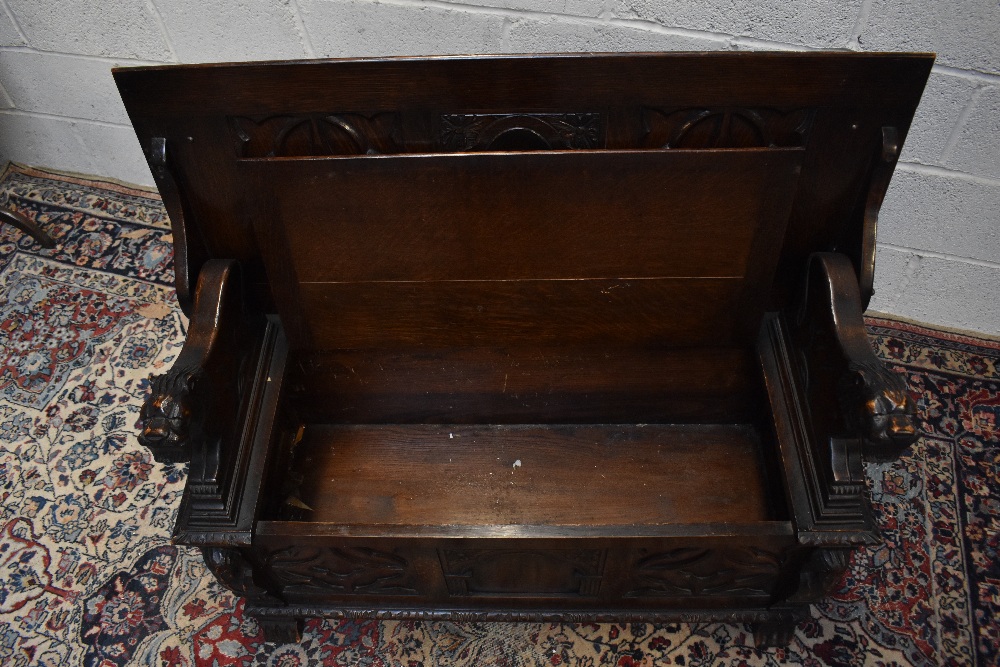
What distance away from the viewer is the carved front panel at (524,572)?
131 centimetres

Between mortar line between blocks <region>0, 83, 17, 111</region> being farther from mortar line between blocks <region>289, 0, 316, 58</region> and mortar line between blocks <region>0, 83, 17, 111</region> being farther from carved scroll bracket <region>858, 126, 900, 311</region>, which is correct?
carved scroll bracket <region>858, 126, 900, 311</region>

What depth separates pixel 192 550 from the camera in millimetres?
1707

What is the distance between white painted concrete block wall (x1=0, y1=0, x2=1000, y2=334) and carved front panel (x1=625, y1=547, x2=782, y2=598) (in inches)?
36.1

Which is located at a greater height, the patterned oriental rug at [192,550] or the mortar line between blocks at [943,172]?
the mortar line between blocks at [943,172]

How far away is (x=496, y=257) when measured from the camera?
135cm

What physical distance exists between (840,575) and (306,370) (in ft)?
3.37

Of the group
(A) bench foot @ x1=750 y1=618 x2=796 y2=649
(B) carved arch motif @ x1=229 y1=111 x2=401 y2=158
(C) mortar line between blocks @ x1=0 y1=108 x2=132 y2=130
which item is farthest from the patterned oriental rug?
(B) carved arch motif @ x1=229 y1=111 x2=401 y2=158

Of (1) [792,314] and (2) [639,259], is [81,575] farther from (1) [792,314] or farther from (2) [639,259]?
(1) [792,314]

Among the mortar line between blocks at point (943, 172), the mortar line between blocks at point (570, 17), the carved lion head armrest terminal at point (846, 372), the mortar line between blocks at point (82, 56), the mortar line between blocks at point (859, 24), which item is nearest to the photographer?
the carved lion head armrest terminal at point (846, 372)

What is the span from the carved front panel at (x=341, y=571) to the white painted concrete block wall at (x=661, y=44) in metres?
1.07

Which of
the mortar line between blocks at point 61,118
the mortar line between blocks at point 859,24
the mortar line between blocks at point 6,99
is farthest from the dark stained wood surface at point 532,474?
the mortar line between blocks at point 6,99

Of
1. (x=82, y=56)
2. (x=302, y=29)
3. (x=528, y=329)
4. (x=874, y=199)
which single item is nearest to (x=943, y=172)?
(x=874, y=199)

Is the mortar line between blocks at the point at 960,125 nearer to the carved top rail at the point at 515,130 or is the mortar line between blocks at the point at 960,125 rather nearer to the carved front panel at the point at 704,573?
the carved top rail at the point at 515,130

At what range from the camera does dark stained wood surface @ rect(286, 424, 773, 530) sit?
1489 mm
